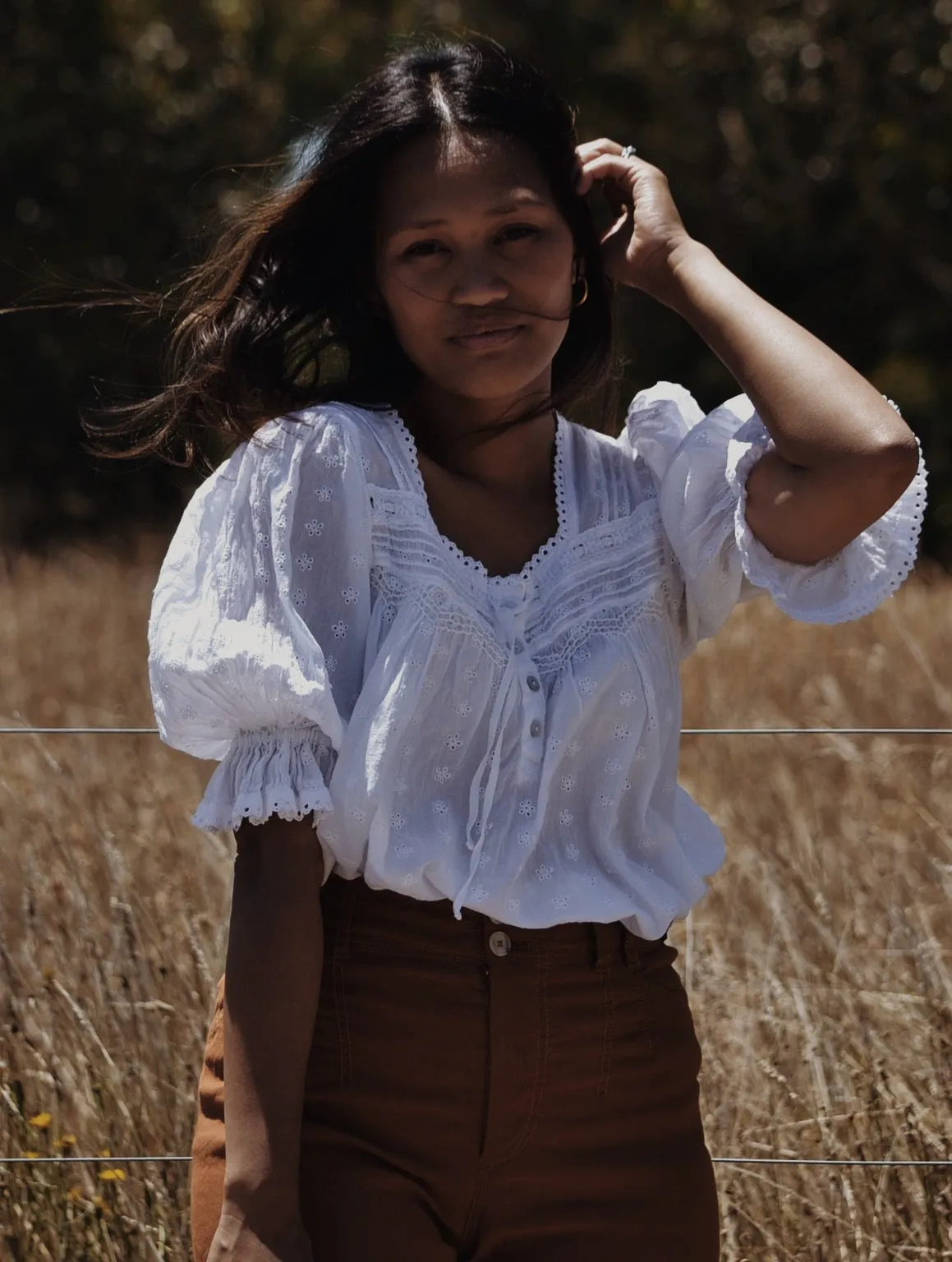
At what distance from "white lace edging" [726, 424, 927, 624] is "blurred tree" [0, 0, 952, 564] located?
997 centimetres

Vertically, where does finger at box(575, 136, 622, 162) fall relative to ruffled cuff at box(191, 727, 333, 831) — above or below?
above

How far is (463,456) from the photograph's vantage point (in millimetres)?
2002

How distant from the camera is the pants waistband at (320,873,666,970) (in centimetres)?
175

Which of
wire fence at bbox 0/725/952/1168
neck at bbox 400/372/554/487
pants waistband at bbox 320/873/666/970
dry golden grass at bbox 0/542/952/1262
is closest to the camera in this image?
pants waistband at bbox 320/873/666/970

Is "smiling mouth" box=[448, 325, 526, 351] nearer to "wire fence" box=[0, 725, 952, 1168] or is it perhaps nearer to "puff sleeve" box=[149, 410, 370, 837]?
"puff sleeve" box=[149, 410, 370, 837]

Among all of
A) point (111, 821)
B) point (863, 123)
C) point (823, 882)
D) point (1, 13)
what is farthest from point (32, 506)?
point (823, 882)

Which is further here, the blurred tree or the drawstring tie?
the blurred tree

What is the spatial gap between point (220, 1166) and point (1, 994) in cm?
143

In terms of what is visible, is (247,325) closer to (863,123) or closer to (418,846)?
(418,846)

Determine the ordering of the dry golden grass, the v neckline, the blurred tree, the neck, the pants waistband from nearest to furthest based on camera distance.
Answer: the pants waistband → the v neckline → the neck → the dry golden grass → the blurred tree

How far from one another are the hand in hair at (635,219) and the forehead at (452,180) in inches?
5.8

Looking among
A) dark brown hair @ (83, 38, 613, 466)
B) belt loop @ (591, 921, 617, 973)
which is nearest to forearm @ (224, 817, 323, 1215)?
belt loop @ (591, 921, 617, 973)

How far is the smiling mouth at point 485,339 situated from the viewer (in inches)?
76.1

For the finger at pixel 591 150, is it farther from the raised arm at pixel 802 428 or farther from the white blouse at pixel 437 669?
the white blouse at pixel 437 669
